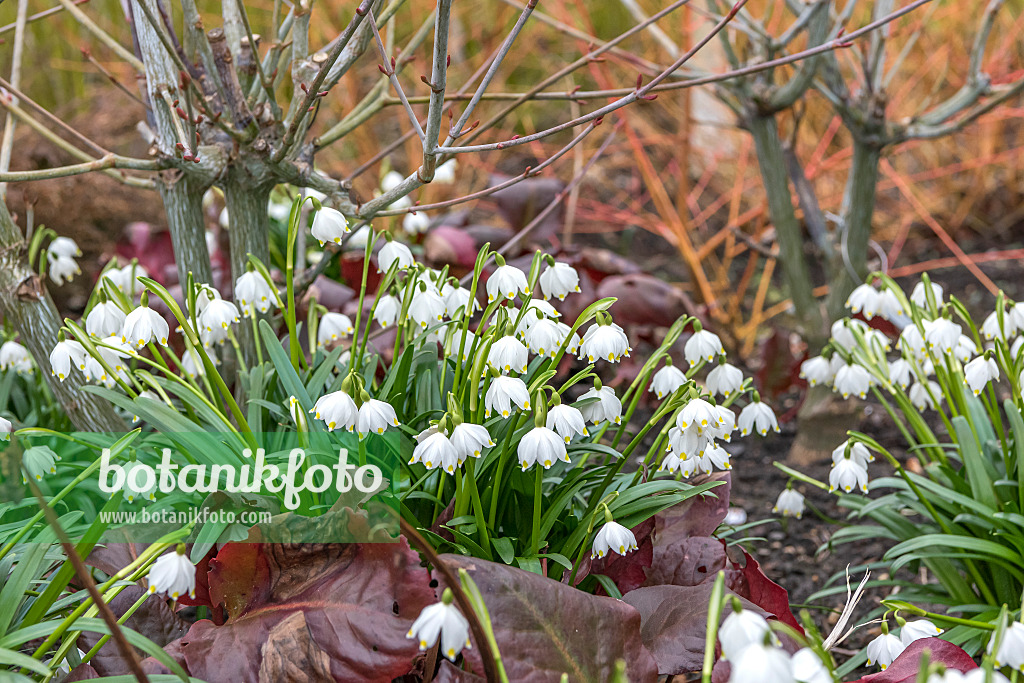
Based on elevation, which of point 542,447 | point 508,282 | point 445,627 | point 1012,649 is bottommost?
point 1012,649

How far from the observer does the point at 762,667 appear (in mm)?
870

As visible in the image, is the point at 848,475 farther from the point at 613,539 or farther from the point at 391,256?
the point at 391,256

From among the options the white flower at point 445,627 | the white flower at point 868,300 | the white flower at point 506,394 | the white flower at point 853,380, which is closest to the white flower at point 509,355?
the white flower at point 506,394

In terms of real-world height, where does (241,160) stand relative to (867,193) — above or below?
above

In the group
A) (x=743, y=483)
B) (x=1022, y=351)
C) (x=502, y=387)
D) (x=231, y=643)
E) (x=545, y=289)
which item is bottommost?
(x=743, y=483)

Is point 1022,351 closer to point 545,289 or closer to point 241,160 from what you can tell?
point 545,289

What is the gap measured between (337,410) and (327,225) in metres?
0.42

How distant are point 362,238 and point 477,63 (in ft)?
7.86

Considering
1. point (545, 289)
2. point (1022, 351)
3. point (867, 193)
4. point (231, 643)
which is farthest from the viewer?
point (867, 193)

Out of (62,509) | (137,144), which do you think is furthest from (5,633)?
(137,144)

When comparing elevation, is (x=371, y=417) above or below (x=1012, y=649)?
above

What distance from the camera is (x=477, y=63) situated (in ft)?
17.2

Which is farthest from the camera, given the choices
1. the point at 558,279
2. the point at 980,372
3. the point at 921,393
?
the point at 921,393

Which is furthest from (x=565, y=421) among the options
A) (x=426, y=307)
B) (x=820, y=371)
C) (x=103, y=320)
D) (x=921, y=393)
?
(x=921, y=393)
